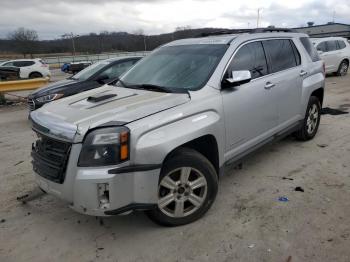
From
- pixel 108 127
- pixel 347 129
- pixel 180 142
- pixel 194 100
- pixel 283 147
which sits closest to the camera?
pixel 108 127

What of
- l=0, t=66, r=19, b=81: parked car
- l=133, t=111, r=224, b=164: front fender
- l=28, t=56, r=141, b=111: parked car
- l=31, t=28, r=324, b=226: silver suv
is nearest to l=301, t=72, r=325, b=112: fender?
l=31, t=28, r=324, b=226: silver suv

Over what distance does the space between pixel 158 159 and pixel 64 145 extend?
84 centimetres

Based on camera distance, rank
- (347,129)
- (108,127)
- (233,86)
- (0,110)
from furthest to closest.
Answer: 1. (0,110)
2. (347,129)
3. (233,86)
4. (108,127)

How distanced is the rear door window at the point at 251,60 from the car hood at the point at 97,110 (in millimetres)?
917

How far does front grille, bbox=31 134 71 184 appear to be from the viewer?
3.02m

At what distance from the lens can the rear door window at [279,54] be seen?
468cm

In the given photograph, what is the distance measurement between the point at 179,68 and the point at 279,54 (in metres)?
1.70

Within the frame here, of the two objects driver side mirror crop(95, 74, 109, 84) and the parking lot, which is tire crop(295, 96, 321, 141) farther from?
driver side mirror crop(95, 74, 109, 84)

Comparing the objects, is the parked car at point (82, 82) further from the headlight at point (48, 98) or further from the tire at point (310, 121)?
the tire at point (310, 121)

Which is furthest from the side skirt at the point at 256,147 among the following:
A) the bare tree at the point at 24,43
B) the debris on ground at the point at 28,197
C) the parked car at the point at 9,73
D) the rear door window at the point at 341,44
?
the bare tree at the point at 24,43

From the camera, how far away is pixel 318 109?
5988 millimetres

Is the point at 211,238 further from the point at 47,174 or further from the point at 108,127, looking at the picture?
the point at 47,174

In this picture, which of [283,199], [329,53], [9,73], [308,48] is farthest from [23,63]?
[283,199]

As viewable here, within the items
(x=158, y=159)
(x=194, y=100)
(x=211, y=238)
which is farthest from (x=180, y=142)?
(x=211, y=238)
